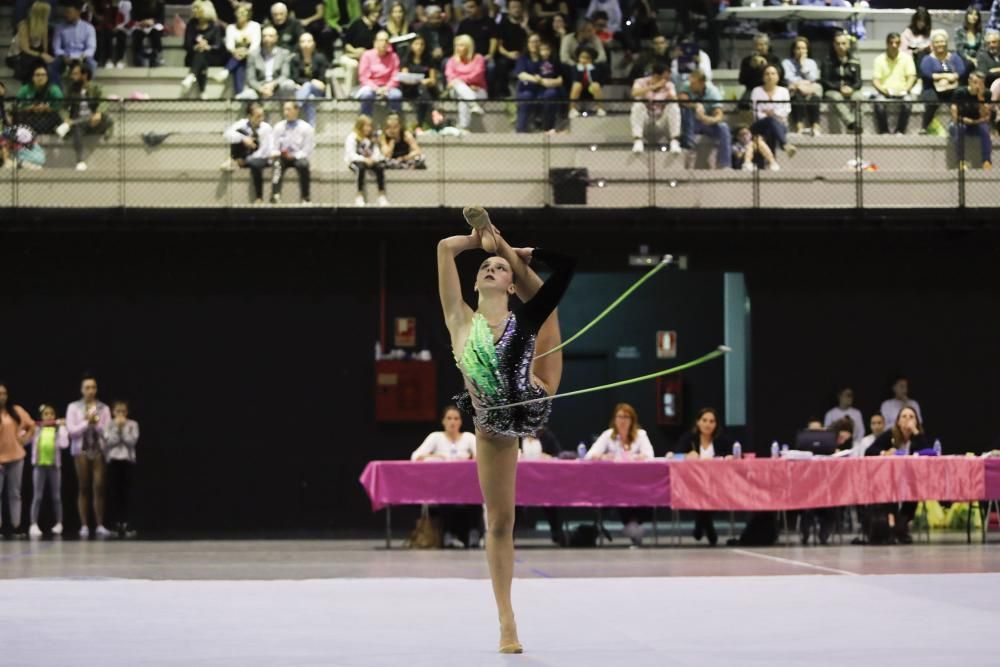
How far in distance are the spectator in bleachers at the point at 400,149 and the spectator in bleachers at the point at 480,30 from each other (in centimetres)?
207

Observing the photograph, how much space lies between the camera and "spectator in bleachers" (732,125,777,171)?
58.3 ft

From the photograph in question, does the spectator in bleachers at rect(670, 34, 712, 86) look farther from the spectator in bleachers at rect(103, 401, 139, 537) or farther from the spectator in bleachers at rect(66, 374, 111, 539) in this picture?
the spectator in bleachers at rect(66, 374, 111, 539)

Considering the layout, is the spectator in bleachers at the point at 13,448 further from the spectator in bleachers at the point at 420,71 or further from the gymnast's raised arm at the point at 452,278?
the gymnast's raised arm at the point at 452,278

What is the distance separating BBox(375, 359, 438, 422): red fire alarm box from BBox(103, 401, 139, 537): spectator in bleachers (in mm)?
3001

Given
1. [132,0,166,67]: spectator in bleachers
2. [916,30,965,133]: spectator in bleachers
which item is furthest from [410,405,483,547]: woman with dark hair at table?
[916,30,965,133]: spectator in bleachers

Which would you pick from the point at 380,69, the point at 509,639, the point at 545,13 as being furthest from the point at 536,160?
the point at 509,639

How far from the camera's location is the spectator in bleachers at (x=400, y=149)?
57.6 ft

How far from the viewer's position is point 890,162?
1797cm

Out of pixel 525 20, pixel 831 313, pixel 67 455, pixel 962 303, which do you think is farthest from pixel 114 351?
pixel 962 303

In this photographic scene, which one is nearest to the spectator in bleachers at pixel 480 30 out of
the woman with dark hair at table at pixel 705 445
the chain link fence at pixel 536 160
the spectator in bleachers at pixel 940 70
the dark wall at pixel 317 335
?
the chain link fence at pixel 536 160

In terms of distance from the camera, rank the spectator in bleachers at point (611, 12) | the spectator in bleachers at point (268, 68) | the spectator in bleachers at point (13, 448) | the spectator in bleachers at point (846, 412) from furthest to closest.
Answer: the spectator in bleachers at point (611, 12) → the spectator in bleachers at point (268, 68) → the spectator in bleachers at point (846, 412) → the spectator in bleachers at point (13, 448)

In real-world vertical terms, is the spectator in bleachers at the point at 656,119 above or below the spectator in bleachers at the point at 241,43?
below

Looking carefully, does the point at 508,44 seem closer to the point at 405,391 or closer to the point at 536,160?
the point at 536,160

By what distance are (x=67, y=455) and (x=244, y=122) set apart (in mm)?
4654
